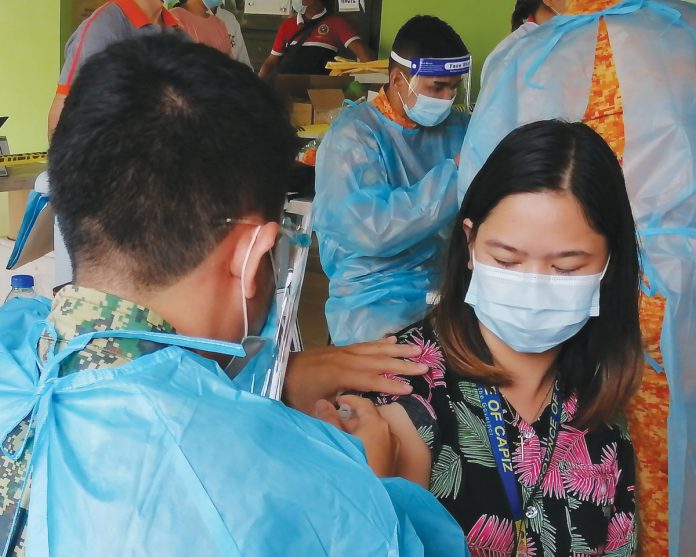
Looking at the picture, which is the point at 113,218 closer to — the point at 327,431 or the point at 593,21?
the point at 327,431

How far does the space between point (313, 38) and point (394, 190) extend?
2708 millimetres

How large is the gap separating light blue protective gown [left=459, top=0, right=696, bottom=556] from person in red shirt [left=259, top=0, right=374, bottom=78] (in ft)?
9.66

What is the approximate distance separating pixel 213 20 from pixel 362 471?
9.91ft

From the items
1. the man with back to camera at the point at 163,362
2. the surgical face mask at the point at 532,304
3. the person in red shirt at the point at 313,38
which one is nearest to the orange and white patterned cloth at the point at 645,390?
the surgical face mask at the point at 532,304

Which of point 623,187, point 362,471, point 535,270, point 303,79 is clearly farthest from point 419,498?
point 303,79

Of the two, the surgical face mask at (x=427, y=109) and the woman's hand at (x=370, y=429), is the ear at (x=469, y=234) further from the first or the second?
the surgical face mask at (x=427, y=109)

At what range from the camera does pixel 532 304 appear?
134 centimetres

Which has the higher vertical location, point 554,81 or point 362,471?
point 554,81

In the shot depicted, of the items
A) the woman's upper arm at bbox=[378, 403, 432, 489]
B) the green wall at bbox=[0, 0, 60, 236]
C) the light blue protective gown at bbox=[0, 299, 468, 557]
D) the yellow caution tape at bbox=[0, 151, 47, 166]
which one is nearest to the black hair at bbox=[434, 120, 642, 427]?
the woman's upper arm at bbox=[378, 403, 432, 489]

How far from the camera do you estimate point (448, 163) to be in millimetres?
2121

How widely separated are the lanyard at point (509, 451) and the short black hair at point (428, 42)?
4.26ft

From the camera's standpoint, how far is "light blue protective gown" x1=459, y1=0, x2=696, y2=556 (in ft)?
5.34

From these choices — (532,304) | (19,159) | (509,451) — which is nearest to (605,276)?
(532,304)

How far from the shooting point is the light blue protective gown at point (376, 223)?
82.1 inches
